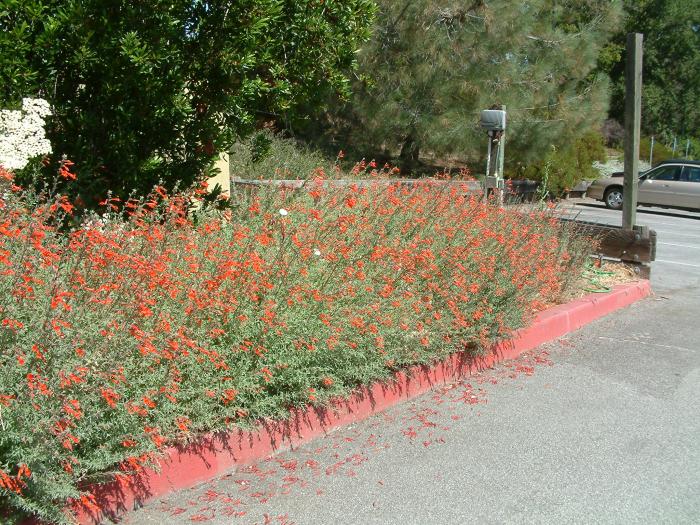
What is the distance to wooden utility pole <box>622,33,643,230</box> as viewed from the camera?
10.5m

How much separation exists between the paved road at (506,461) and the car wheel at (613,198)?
1805 centimetres

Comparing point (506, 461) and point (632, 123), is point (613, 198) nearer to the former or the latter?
point (632, 123)

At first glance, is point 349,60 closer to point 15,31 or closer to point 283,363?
point 15,31

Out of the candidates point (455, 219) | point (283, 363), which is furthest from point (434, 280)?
point (283, 363)

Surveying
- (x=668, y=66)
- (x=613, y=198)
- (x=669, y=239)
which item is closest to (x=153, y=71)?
(x=669, y=239)

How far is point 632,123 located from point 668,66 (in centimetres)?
4438

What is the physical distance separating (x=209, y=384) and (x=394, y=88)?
14273mm

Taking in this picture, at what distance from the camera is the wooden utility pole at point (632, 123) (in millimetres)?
10453

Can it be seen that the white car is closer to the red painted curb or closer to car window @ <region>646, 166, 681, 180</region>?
car window @ <region>646, 166, 681, 180</region>

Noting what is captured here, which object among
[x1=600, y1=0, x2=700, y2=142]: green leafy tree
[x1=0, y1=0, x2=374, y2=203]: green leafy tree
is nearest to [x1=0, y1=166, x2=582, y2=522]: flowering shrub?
[x1=0, y1=0, x2=374, y2=203]: green leafy tree

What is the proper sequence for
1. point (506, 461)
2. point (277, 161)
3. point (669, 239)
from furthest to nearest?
1. point (669, 239)
2. point (277, 161)
3. point (506, 461)

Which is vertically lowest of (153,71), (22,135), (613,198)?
(613,198)

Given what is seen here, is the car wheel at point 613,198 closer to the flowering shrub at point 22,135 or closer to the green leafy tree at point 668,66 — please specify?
the flowering shrub at point 22,135

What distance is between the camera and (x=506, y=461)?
15.5 feet
